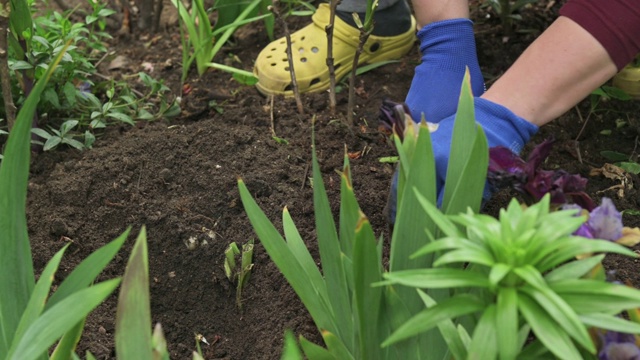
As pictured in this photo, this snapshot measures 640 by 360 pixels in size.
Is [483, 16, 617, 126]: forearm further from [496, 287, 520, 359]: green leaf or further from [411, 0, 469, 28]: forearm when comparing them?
[496, 287, 520, 359]: green leaf

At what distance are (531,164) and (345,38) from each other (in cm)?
110

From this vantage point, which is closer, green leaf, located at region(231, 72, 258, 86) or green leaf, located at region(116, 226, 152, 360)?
green leaf, located at region(116, 226, 152, 360)

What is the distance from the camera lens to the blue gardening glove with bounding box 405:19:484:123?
165 centimetres

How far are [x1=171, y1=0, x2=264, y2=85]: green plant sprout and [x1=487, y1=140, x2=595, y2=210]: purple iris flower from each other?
38.4 inches

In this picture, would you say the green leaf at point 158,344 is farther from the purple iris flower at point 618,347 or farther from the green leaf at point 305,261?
the purple iris flower at point 618,347

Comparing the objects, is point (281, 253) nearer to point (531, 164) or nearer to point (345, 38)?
point (531, 164)

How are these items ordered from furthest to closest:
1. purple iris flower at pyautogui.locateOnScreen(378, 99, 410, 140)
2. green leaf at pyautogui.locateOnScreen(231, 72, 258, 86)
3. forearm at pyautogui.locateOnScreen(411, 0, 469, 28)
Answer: green leaf at pyautogui.locateOnScreen(231, 72, 258, 86) → forearm at pyautogui.locateOnScreen(411, 0, 469, 28) → purple iris flower at pyautogui.locateOnScreen(378, 99, 410, 140)

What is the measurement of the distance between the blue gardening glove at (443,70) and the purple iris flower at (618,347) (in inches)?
33.3

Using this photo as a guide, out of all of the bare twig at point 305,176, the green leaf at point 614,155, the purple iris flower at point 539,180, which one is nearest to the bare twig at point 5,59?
the bare twig at point 305,176

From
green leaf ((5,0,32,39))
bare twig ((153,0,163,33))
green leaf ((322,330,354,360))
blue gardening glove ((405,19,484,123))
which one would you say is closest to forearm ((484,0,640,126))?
blue gardening glove ((405,19,484,123))

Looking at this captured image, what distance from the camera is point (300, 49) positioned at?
204 centimetres

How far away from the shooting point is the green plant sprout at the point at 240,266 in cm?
142

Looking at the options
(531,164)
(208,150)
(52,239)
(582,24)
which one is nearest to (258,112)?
(208,150)

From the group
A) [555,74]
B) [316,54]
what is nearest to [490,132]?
[555,74]
